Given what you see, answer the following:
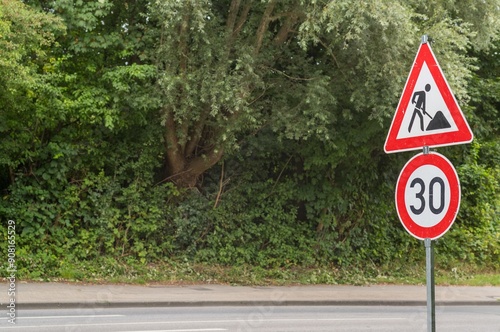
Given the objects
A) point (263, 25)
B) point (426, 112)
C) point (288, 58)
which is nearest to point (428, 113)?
point (426, 112)

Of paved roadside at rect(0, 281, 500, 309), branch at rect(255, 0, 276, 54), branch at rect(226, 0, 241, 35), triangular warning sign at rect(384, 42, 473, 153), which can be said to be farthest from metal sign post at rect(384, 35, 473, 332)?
branch at rect(226, 0, 241, 35)

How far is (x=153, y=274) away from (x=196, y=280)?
108 cm

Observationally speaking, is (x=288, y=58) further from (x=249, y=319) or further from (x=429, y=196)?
(x=429, y=196)

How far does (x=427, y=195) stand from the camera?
17.3ft

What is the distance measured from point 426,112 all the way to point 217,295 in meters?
10.7

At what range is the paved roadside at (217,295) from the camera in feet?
45.2

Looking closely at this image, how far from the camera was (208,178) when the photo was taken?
20438 mm

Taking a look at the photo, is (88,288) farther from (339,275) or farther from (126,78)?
(339,275)

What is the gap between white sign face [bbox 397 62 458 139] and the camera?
5336 mm

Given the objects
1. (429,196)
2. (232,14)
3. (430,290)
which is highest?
(232,14)

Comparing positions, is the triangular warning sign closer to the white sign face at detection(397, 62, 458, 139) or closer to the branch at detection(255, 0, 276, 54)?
the white sign face at detection(397, 62, 458, 139)

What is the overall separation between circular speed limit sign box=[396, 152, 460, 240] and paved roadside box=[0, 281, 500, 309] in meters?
9.32

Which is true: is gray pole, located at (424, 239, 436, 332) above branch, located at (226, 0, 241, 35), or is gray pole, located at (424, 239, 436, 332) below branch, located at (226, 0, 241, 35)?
below

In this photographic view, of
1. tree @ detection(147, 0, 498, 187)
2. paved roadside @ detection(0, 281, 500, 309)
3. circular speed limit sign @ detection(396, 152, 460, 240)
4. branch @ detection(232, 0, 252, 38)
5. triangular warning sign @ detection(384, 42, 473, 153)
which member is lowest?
paved roadside @ detection(0, 281, 500, 309)
